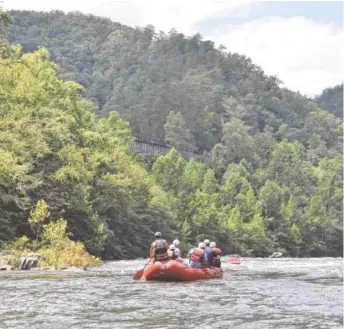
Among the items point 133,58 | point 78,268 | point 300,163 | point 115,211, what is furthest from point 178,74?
point 78,268

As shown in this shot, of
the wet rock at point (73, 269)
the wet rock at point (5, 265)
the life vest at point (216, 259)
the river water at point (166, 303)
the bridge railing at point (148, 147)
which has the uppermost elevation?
the bridge railing at point (148, 147)

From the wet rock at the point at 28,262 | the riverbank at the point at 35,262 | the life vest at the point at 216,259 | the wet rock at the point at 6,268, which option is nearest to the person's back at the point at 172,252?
the life vest at the point at 216,259

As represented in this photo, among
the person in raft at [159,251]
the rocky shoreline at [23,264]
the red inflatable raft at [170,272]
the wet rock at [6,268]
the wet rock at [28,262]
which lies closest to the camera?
the red inflatable raft at [170,272]

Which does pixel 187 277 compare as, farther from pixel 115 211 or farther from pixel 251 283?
pixel 115 211

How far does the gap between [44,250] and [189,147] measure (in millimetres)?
81631

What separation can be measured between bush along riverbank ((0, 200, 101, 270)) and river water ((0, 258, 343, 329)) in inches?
177

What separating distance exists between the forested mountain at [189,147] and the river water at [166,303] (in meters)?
16.3

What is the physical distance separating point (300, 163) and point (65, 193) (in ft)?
246

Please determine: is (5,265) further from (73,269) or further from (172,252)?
(172,252)

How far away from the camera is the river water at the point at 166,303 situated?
15.1 metres

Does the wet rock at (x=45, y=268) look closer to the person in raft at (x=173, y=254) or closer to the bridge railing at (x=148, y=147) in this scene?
the person in raft at (x=173, y=254)

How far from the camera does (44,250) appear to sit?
3556cm

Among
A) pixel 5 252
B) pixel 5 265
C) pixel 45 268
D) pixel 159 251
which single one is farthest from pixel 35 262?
pixel 159 251

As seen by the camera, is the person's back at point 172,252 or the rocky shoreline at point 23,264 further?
the rocky shoreline at point 23,264
